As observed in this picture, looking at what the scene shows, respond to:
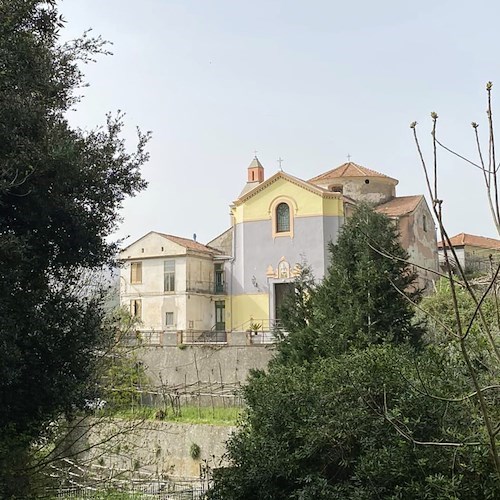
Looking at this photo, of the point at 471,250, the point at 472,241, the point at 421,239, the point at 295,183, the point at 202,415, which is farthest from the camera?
the point at 472,241

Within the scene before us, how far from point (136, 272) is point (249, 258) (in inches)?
241

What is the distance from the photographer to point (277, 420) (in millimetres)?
9945

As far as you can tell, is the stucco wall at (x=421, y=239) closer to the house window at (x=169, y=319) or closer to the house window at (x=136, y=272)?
the house window at (x=169, y=319)

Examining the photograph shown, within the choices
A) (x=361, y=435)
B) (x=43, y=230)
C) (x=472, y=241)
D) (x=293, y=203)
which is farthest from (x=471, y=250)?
(x=43, y=230)

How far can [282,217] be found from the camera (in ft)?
112

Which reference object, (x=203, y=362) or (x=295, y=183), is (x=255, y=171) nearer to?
(x=295, y=183)

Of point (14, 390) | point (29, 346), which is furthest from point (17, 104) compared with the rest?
point (14, 390)

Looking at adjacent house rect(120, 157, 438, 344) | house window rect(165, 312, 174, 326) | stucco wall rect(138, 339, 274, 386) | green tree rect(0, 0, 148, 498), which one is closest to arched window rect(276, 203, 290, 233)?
adjacent house rect(120, 157, 438, 344)

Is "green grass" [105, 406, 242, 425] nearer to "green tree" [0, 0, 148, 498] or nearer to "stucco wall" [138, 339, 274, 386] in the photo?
"stucco wall" [138, 339, 274, 386]

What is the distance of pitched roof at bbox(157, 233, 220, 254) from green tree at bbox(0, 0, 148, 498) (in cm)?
2599

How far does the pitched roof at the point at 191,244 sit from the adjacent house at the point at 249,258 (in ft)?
Answer: 0.25

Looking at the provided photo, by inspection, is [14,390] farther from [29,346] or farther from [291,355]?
[291,355]

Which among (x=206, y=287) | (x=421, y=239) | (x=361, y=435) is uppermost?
(x=421, y=239)

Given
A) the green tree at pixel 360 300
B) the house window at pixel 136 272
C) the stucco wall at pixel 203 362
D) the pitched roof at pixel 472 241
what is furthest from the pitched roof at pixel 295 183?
the green tree at pixel 360 300
